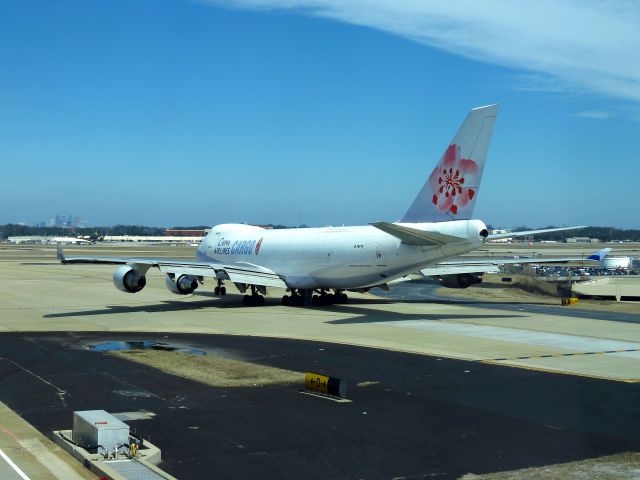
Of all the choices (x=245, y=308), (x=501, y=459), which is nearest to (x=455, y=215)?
(x=245, y=308)

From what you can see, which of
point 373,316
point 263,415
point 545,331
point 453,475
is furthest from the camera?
point 373,316

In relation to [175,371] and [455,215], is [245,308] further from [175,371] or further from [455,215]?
[175,371]

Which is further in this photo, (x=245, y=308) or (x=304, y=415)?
(x=245, y=308)

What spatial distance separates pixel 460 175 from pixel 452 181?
26.7 inches

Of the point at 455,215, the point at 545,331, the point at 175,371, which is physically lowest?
the point at 175,371

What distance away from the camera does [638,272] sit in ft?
318

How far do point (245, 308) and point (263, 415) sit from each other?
31.8 metres

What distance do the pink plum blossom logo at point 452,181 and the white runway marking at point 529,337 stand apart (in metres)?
6.08

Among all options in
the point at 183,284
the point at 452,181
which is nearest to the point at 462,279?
the point at 452,181

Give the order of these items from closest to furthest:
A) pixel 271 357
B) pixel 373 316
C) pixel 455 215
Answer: pixel 271 357 < pixel 455 215 < pixel 373 316

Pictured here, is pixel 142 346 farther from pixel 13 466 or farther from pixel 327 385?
pixel 13 466

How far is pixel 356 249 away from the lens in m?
46.9

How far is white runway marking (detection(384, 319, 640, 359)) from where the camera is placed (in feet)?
107

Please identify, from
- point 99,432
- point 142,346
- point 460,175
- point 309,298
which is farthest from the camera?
point 309,298
